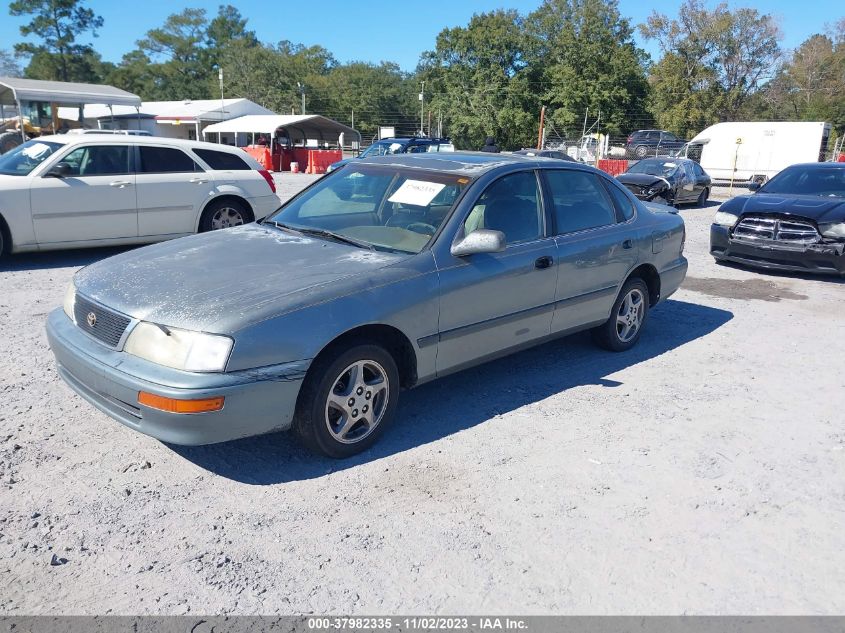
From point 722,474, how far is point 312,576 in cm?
236

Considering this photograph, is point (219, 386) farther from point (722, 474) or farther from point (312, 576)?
point (722, 474)

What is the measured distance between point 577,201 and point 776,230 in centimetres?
550

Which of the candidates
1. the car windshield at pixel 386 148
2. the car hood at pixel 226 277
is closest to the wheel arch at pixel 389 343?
the car hood at pixel 226 277

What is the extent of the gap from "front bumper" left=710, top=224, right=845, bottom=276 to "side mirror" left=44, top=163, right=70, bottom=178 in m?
8.74

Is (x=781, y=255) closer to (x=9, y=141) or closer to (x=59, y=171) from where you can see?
(x=59, y=171)

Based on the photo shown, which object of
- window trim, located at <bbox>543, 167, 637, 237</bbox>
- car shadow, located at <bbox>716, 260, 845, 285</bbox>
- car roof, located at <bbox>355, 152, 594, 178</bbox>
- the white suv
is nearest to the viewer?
car roof, located at <bbox>355, 152, 594, 178</bbox>

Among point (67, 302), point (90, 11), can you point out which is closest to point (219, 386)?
point (67, 302)

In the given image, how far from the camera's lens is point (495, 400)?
4.70m

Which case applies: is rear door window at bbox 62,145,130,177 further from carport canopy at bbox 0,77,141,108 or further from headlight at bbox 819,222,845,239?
carport canopy at bbox 0,77,141,108

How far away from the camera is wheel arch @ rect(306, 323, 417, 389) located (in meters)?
3.58

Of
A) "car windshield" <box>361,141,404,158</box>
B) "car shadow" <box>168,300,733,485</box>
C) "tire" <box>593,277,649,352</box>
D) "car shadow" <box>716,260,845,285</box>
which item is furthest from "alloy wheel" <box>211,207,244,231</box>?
"car windshield" <box>361,141,404,158</box>

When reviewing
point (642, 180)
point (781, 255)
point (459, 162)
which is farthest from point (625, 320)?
point (642, 180)

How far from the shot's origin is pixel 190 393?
312 cm

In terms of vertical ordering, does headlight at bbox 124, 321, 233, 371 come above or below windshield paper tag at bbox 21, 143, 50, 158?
below
